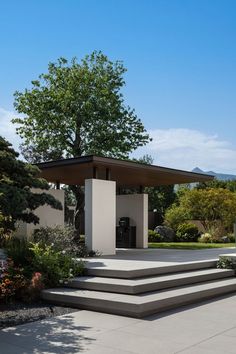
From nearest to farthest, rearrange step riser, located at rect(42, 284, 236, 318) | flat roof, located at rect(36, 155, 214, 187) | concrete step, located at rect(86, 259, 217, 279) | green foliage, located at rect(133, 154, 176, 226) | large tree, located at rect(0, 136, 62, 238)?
1. step riser, located at rect(42, 284, 236, 318)
2. concrete step, located at rect(86, 259, 217, 279)
3. large tree, located at rect(0, 136, 62, 238)
4. flat roof, located at rect(36, 155, 214, 187)
5. green foliage, located at rect(133, 154, 176, 226)

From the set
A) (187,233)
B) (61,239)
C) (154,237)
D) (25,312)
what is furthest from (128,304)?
(187,233)

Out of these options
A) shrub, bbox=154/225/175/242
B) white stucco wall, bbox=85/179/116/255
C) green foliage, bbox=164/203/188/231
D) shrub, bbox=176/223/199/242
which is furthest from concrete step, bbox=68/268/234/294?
green foliage, bbox=164/203/188/231

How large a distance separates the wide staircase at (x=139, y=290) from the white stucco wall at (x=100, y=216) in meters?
4.45

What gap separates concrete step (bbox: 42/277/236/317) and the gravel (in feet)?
0.60

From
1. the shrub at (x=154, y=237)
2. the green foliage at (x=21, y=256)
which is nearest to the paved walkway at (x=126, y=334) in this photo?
the green foliage at (x=21, y=256)

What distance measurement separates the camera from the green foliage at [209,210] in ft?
91.7

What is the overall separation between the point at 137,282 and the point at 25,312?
77.9 inches

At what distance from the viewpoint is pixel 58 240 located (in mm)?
11438

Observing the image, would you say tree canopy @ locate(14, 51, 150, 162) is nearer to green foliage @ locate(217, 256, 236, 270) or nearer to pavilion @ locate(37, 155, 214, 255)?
pavilion @ locate(37, 155, 214, 255)

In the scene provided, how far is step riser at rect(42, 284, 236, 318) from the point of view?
709 centimetres

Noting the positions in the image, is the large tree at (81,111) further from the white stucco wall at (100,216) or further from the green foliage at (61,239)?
the green foliage at (61,239)

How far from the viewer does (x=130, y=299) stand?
737 cm

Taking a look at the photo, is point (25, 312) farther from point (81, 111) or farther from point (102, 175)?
point (81, 111)

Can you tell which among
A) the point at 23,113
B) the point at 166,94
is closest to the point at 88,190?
the point at 166,94
